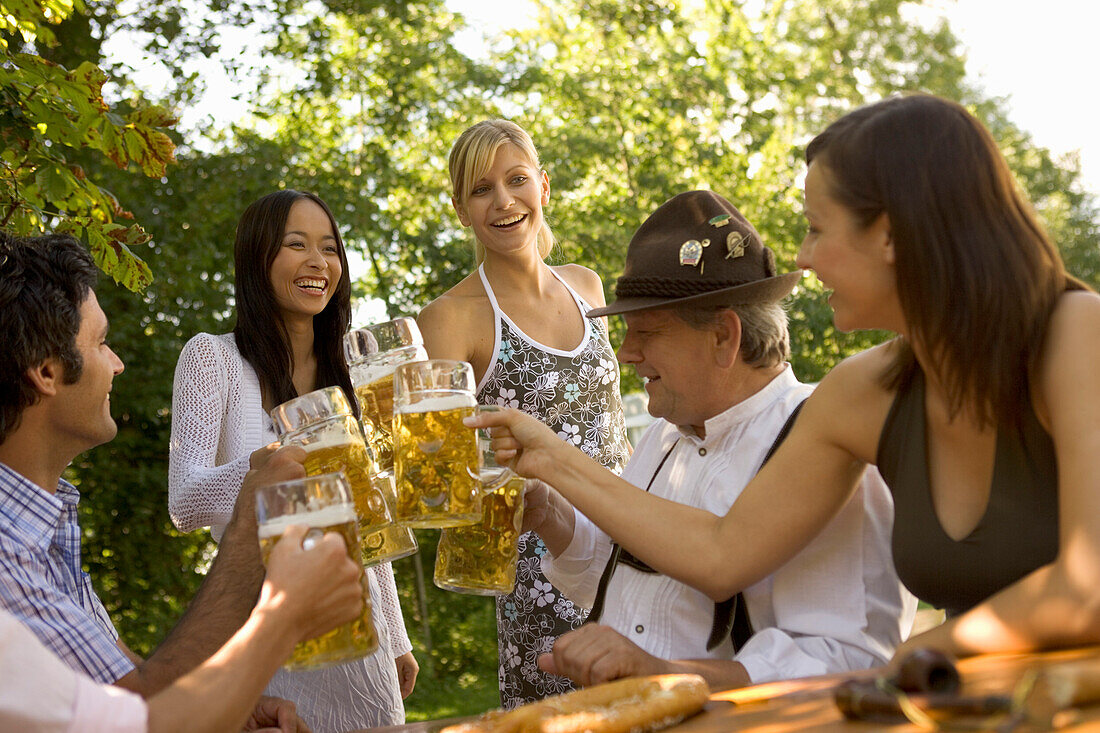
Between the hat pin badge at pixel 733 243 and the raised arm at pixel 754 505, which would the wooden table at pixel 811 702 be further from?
the hat pin badge at pixel 733 243

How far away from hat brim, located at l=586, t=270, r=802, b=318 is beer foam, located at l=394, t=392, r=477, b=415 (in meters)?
0.58

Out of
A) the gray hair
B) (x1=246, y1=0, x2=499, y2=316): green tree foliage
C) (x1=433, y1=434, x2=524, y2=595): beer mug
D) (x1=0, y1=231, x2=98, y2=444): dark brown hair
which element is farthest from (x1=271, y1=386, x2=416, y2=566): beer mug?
(x1=246, y1=0, x2=499, y2=316): green tree foliage

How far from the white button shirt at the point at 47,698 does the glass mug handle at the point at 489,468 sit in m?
0.87

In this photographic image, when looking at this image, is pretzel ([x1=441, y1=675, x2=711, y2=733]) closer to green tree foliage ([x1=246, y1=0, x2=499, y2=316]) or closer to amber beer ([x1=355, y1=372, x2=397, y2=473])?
amber beer ([x1=355, y1=372, x2=397, y2=473])

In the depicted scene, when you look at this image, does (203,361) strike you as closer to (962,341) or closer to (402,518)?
(402,518)

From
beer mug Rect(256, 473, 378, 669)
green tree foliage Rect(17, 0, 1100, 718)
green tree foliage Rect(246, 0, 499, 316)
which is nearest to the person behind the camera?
beer mug Rect(256, 473, 378, 669)

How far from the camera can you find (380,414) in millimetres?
2160

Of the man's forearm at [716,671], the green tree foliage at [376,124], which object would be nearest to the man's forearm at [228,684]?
the man's forearm at [716,671]

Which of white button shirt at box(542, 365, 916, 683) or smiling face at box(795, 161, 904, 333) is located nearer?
smiling face at box(795, 161, 904, 333)

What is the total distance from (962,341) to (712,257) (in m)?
0.75

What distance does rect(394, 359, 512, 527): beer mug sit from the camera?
6.27 ft

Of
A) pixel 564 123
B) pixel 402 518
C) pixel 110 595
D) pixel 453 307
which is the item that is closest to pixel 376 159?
pixel 564 123

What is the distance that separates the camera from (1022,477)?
1.82 m

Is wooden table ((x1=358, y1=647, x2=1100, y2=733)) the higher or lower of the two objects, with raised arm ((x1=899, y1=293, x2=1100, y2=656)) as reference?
lower
